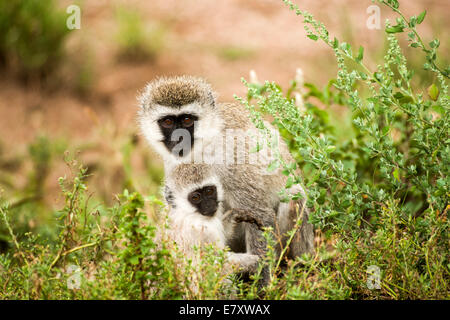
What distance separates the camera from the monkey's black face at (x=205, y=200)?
2.97 meters

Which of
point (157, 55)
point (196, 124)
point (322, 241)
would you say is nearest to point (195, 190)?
point (196, 124)

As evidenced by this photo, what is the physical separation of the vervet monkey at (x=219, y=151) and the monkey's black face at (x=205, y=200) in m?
0.16

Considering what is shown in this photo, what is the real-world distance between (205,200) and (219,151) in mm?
431

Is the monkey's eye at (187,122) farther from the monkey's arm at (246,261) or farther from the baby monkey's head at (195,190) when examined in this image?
the monkey's arm at (246,261)

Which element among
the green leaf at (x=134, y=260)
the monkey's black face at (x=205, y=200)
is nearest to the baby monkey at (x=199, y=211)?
the monkey's black face at (x=205, y=200)

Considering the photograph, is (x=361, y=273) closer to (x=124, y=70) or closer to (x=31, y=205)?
(x=31, y=205)

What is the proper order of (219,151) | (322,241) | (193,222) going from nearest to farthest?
(322,241) → (193,222) → (219,151)

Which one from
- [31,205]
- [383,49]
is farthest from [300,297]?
[383,49]

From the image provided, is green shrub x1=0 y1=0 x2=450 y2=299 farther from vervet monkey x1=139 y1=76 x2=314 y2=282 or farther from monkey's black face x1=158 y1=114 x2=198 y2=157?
monkey's black face x1=158 y1=114 x2=198 y2=157

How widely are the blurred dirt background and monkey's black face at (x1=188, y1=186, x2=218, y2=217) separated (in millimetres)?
2999

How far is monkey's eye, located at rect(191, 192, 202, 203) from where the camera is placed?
297 cm

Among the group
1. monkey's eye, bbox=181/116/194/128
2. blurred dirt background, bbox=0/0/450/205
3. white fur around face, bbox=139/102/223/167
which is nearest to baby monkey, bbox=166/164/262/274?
white fur around face, bbox=139/102/223/167

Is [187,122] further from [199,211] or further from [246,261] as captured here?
[246,261]

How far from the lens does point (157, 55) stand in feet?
27.4
